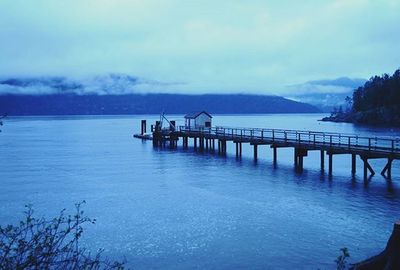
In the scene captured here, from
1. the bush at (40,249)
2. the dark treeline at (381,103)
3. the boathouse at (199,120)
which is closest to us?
the bush at (40,249)

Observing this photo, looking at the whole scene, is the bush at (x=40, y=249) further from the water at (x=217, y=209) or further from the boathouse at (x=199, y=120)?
the boathouse at (x=199, y=120)

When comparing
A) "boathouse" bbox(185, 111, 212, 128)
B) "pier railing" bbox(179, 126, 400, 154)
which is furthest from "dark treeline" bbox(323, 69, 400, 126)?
"pier railing" bbox(179, 126, 400, 154)

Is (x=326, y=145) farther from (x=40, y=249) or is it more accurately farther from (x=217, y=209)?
(x=40, y=249)

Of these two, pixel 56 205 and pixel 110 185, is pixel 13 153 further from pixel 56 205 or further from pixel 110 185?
pixel 56 205

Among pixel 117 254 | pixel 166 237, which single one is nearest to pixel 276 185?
pixel 166 237

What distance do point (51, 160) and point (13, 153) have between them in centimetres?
1236

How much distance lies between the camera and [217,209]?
108ft

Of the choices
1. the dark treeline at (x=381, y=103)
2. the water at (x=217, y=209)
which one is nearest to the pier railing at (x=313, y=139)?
the water at (x=217, y=209)

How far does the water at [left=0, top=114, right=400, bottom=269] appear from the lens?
2394cm

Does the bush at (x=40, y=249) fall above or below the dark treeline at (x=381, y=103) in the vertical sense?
below

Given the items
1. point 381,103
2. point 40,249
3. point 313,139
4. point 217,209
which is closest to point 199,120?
point 313,139

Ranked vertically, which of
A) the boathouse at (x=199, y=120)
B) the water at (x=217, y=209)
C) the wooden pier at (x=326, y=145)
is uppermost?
the boathouse at (x=199, y=120)

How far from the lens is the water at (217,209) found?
78.5 feet

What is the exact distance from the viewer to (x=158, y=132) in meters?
87.8
